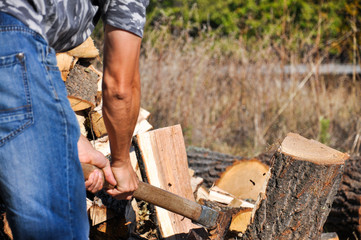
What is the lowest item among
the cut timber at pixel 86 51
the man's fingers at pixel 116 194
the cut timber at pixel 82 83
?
the man's fingers at pixel 116 194

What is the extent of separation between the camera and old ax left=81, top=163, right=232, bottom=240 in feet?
6.50

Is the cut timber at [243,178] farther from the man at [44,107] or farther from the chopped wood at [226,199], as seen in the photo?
the man at [44,107]

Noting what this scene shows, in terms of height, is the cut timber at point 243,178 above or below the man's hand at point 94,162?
below

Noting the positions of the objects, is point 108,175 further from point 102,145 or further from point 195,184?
point 195,184

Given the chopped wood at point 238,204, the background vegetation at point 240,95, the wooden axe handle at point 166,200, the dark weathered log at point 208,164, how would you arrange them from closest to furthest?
the wooden axe handle at point 166,200 → the chopped wood at point 238,204 → the dark weathered log at point 208,164 → the background vegetation at point 240,95

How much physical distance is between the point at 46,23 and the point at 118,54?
0.25 meters

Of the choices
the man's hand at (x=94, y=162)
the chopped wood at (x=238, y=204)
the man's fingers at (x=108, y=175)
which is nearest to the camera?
the man's hand at (x=94, y=162)

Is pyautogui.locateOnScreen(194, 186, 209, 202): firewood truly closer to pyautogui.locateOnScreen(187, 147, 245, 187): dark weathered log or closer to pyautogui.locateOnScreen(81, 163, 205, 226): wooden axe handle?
pyautogui.locateOnScreen(187, 147, 245, 187): dark weathered log

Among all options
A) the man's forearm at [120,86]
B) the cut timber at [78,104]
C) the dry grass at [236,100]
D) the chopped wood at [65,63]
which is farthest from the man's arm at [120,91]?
the dry grass at [236,100]

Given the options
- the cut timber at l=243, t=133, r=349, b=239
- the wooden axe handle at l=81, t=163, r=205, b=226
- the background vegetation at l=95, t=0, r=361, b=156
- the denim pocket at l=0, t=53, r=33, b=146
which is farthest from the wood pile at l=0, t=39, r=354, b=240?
the background vegetation at l=95, t=0, r=361, b=156

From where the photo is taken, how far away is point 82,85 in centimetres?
265

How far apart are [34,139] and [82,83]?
4.99 feet

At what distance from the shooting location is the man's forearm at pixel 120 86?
138cm

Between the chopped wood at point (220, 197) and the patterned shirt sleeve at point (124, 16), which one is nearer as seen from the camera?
the patterned shirt sleeve at point (124, 16)
